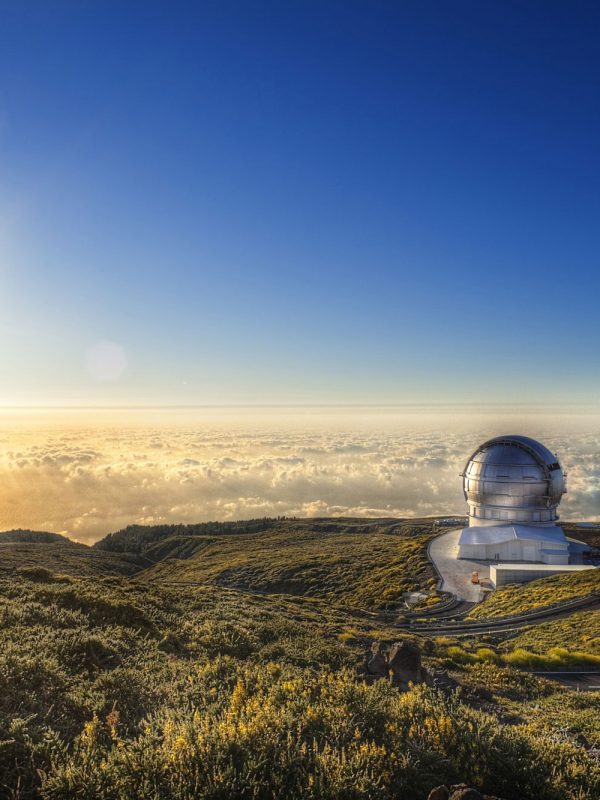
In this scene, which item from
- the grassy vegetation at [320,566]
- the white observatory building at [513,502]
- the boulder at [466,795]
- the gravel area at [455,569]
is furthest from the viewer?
the white observatory building at [513,502]

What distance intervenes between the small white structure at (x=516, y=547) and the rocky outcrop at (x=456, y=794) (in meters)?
37.1

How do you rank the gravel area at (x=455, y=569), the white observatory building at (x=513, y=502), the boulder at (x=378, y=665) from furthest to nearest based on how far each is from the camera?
Answer: the white observatory building at (x=513, y=502) → the gravel area at (x=455, y=569) → the boulder at (x=378, y=665)

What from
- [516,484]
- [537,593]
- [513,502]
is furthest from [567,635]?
[516,484]

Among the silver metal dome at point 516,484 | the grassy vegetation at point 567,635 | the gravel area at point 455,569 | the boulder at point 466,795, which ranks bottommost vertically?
the gravel area at point 455,569

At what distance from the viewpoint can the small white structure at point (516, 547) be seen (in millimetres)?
37219

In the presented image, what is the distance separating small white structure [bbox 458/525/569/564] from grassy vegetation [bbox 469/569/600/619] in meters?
6.37

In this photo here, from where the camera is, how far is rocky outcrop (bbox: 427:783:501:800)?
4.18m

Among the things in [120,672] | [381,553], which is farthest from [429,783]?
[381,553]

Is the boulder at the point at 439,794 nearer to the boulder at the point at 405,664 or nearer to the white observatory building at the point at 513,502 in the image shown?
the boulder at the point at 405,664

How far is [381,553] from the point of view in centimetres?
4812

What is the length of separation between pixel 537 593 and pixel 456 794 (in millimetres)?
28421

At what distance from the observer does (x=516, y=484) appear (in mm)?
41438

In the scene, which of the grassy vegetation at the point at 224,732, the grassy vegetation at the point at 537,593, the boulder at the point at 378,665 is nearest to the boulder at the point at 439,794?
the grassy vegetation at the point at 224,732

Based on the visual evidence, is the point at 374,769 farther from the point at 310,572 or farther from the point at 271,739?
the point at 310,572
